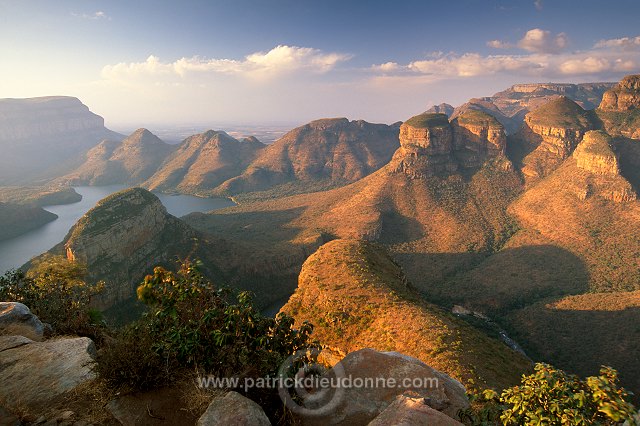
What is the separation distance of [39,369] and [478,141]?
16297cm

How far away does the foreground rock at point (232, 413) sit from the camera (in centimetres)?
859

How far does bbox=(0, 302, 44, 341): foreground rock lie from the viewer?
1448cm

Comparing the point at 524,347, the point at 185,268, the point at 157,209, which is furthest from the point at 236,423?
the point at 157,209

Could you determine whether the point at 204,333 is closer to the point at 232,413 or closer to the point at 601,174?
the point at 232,413

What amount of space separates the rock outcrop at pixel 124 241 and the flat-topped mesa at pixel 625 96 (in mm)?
182557

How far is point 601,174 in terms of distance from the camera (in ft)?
365

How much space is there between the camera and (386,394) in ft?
39.3

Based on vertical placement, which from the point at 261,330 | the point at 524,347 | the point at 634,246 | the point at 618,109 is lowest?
the point at 524,347

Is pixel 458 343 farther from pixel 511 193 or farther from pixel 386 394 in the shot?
pixel 511 193

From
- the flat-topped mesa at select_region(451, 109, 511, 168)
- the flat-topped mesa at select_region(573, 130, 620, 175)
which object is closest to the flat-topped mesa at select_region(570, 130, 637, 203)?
the flat-topped mesa at select_region(573, 130, 620, 175)

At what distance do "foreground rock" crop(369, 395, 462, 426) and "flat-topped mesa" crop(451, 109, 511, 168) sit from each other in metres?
153

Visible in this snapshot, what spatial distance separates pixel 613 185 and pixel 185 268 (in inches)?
5469

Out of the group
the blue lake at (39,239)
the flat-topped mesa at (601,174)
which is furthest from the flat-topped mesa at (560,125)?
the blue lake at (39,239)

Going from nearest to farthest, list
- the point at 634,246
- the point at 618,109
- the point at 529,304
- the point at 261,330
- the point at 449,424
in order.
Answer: the point at 449,424
the point at 261,330
the point at 529,304
the point at 634,246
the point at 618,109
